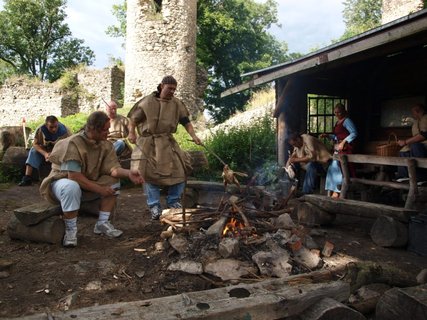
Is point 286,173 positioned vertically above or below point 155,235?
above

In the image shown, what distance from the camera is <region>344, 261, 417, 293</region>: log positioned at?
294 centimetres

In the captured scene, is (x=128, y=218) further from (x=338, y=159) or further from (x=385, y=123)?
(x=385, y=123)

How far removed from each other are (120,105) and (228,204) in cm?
1918

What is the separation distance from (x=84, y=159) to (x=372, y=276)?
2.85 meters

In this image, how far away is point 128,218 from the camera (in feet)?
17.7

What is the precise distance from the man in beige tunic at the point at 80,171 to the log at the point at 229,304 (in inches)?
67.1

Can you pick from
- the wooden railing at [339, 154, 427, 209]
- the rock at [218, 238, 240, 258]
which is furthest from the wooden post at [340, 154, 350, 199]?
the rock at [218, 238, 240, 258]

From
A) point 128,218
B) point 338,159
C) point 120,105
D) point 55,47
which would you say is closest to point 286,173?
point 338,159

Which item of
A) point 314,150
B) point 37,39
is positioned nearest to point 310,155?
point 314,150

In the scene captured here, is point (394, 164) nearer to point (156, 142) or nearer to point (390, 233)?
point (390, 233)

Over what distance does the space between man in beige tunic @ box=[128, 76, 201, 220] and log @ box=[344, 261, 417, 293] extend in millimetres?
2517

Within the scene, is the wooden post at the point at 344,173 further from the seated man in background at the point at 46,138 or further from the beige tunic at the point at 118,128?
the seated man in background at the point at 46,138

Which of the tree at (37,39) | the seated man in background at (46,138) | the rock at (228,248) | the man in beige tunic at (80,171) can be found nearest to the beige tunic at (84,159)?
the man in beige tunic at (80,171)

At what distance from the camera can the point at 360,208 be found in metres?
4.66
